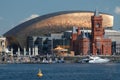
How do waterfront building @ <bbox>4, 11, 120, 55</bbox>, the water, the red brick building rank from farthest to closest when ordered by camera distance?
waterfront building @ <bbox>4, 11, 120, 55</bbox> → the red brick building → the water

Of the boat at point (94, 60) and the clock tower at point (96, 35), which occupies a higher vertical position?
the clock tower at point (96, 35)

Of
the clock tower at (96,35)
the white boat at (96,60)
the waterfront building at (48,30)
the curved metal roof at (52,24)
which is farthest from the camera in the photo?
the curved metal roof at (52,24)

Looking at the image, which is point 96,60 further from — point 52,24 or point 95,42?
point 52,24

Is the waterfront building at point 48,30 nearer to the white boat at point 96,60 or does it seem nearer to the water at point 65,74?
the white boat at point 96,60

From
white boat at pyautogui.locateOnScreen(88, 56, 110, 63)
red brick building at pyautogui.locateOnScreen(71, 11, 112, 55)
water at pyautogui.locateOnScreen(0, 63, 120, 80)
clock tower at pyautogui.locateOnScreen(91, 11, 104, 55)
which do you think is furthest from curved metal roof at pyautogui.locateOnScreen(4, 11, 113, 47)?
water at pyautogui.locateOnScreen(0, 63, 120, 80)

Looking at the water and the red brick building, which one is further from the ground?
the red brick building

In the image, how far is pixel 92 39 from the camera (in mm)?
172875

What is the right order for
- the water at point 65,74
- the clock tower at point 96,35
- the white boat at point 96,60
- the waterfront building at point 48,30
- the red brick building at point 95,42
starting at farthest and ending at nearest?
the waterfront building at point 48,30 → the red brick building at point 95,42 → the clock tower at point 96,35 → the white boat at point 96,60 → the water at point 65,74

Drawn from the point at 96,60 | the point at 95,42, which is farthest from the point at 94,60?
the point at 95,42

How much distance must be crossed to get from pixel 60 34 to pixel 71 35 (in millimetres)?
9542

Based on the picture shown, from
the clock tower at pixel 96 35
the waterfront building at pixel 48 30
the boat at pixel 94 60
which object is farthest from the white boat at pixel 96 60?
the waterfront building at pixel 48 30

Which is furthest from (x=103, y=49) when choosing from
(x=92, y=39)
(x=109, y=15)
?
(x=109, y=15)

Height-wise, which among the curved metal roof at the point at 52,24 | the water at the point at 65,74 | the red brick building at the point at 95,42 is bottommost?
the water at the point at 65,74

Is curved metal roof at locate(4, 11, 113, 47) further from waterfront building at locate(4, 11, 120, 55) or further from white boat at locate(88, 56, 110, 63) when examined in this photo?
white boat at locate(88, 56, 110, 63)
